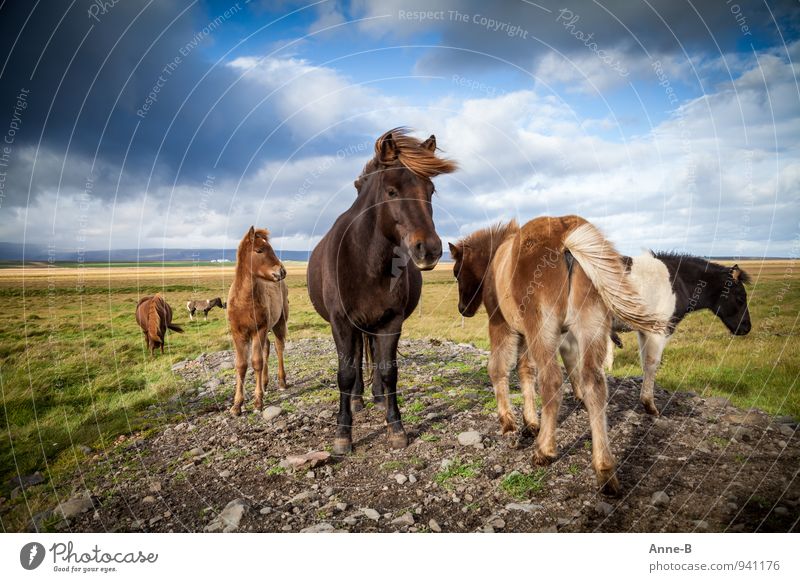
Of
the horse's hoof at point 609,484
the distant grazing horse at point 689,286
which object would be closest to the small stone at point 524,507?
the horse's hoof at point 609,484

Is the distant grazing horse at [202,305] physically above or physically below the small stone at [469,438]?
above

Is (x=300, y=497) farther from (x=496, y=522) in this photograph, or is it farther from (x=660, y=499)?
(x=660, y=499)

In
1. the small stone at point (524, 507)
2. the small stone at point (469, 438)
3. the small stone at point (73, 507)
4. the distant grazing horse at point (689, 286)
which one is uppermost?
the distant grazing horse at point (689, 286)

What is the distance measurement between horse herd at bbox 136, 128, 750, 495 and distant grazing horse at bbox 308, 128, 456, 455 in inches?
0.6

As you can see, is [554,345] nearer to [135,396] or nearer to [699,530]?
[699,530]

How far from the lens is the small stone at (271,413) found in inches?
256

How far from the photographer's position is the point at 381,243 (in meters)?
5.01

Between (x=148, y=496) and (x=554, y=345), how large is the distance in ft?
15.7

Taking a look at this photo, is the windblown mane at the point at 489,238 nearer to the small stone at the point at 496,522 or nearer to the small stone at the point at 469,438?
the small stone at the point at 469,438

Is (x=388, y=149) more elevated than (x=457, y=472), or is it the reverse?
(x=388, y=149)

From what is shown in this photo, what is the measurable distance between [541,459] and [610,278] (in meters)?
2.21

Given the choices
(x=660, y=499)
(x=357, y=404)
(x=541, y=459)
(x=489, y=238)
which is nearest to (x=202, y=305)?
(x=357, y=404)

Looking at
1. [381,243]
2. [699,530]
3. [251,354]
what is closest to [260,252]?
[251,354]
